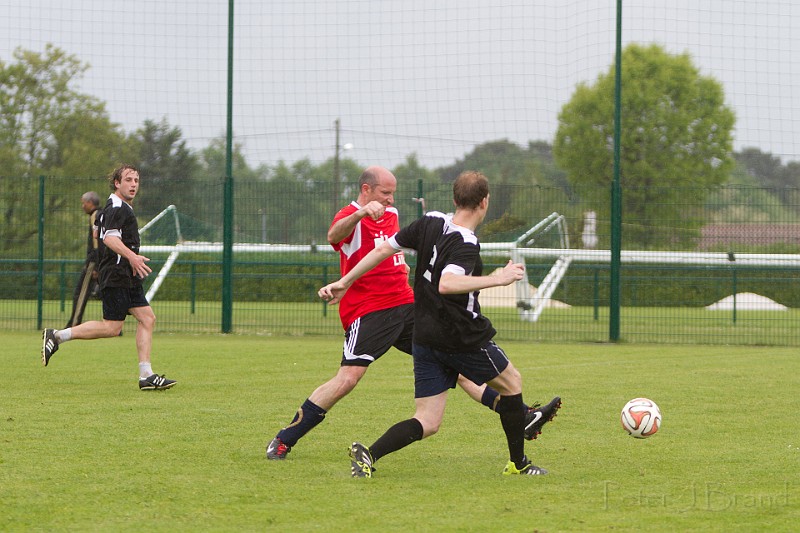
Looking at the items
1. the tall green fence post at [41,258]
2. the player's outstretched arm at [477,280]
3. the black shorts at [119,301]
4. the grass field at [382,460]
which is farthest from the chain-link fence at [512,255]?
the player's outstretched arm at [477,280]

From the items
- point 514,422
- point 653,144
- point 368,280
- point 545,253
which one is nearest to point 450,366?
point 514,422

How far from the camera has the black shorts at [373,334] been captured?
6355 millimetres

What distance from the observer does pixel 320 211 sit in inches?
628

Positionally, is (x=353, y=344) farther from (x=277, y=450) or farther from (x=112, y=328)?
(x=112, y=328)

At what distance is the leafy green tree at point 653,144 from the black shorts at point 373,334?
9209 millimetres

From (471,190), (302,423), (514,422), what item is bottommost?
(302,423)

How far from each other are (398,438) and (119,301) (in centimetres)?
474

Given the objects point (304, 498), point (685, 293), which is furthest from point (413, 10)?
point (304, 498)

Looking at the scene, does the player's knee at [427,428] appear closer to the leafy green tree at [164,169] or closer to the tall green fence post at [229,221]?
the tall green fence post at [229,221]

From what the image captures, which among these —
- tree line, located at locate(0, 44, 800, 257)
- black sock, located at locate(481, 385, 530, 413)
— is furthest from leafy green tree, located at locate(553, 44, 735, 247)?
black sock, located at locate(481, 385, 530, 413)

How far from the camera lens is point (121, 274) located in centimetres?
954

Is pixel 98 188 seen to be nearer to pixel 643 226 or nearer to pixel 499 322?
pixel 499 322

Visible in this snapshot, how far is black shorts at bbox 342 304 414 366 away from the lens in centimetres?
636

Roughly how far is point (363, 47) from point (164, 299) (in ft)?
19.5
